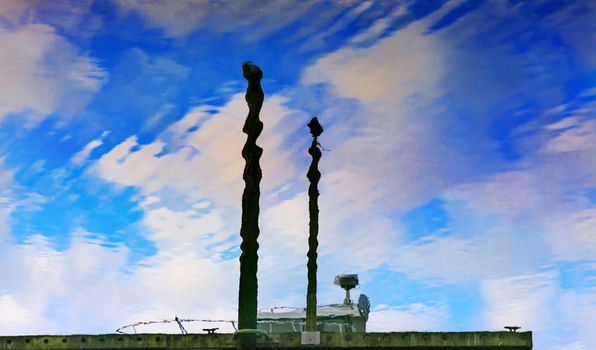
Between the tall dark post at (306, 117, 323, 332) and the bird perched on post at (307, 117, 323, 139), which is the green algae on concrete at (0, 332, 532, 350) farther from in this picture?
the bird perched on post at (307, 117, 323, 139)

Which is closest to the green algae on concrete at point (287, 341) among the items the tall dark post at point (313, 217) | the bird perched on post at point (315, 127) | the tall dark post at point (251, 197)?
the tall dark post at point (251, 197)

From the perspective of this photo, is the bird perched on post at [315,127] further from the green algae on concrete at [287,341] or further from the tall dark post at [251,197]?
the green algae on concrete at [287,341]

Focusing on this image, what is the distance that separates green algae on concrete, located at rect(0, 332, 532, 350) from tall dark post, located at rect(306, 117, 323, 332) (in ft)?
58.5

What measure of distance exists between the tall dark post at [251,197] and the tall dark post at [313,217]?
50.5 ft

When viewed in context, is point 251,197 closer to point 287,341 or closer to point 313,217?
point 287,341

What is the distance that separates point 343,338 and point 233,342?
2.40m

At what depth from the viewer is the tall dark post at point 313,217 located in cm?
3456

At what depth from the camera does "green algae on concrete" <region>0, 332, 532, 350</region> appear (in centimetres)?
1619

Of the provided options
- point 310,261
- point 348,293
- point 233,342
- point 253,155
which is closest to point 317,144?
point 310,261

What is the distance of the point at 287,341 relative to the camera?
16375 mm

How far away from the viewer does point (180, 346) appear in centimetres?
1653

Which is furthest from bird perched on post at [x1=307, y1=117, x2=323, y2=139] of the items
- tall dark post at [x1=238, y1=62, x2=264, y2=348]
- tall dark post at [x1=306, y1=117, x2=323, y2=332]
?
tall dark post at [x1=238, y1=62, x2=264, y2=348]

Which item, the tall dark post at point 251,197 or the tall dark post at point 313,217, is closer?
the tall dark post at point 251,197

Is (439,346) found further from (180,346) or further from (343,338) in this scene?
(180,346)
